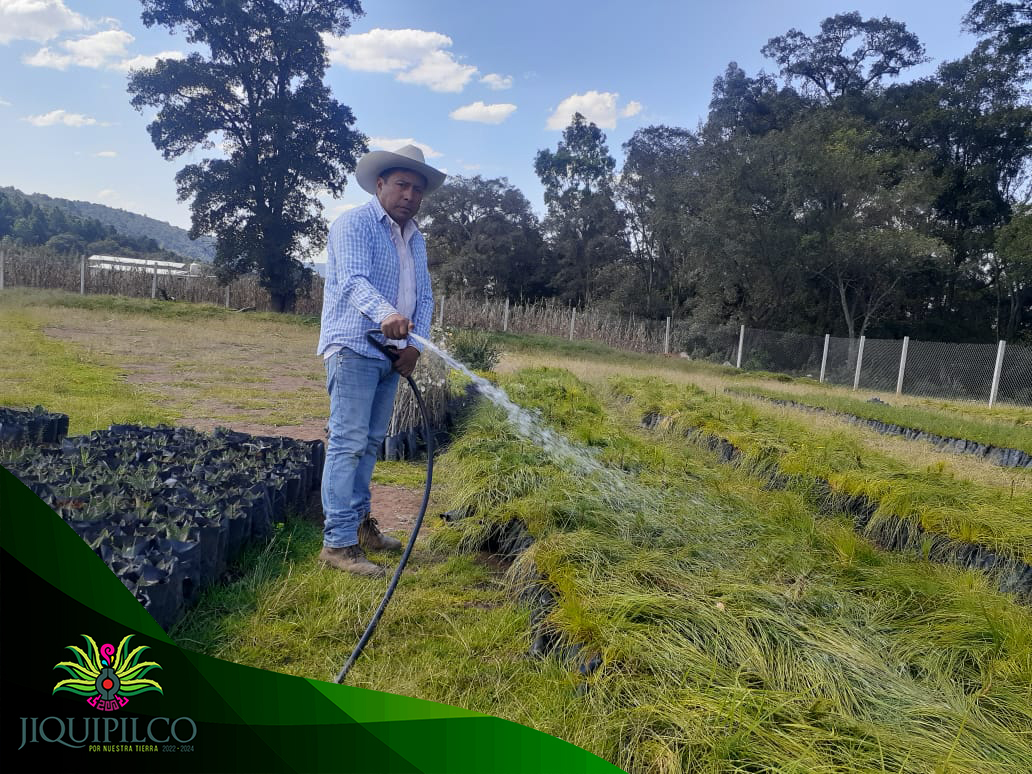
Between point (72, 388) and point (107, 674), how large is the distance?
5.82 meters

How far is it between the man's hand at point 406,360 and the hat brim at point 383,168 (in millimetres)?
679

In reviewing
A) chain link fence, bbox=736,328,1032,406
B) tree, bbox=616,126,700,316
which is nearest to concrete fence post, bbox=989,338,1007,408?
chain link fence, bbox=736,328,1032,406

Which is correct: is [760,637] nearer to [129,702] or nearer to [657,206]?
[129,702]

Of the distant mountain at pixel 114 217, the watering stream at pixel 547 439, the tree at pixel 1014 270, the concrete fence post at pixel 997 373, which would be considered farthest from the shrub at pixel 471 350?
the tree at pixel 1014 270

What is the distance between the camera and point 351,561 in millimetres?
2418

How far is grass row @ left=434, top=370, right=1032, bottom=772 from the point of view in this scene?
53.9 inches

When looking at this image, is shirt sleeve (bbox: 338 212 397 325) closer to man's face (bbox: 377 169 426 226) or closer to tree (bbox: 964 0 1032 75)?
man's face (bbox: 377 169 426 226)

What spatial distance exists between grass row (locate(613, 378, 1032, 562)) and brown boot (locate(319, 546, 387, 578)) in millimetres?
2809

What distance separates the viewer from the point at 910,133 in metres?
21.9

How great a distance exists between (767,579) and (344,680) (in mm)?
1433

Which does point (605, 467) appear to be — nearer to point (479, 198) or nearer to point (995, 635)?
point (995, 635)

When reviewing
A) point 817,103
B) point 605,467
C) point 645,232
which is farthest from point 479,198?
point 605,467

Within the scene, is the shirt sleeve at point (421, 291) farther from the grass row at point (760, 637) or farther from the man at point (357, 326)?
the grass row at point (760, 637)

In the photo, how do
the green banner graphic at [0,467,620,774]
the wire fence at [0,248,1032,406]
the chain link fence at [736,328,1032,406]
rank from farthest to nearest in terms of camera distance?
1. the wire fence at [0,248,1032,406]
2. the chain link fence at [736,328,1032,406]
3. the green banner graphic at [0,467,620,774]
